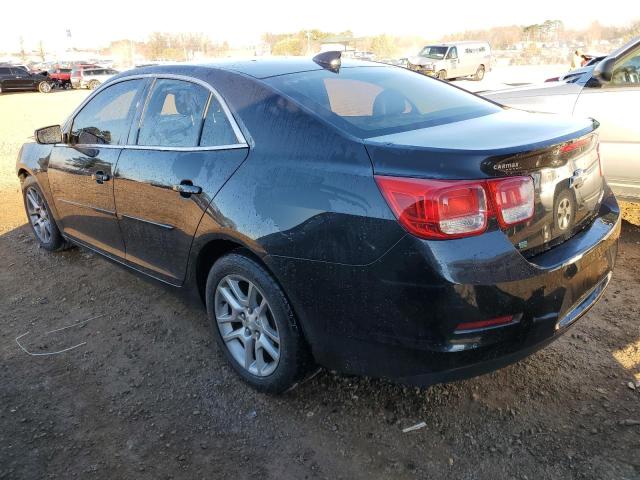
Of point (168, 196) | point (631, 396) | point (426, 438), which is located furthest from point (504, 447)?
point (168, 196)

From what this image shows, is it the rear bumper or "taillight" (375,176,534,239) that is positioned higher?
"taillight" (375,176,534,239)

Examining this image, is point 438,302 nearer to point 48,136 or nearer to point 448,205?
point 448,205

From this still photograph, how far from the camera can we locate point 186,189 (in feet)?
9.25

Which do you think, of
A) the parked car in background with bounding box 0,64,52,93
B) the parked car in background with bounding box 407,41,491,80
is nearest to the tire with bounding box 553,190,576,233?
the parked car in background with bounding box 407,41,491,80

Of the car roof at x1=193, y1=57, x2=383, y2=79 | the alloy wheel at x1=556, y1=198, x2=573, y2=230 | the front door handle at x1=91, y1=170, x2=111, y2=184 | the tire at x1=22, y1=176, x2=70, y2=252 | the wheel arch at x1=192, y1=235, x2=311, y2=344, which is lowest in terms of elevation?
the tire at x1=22, y1=176, x2=70, y2=252

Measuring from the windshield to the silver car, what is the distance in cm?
2478

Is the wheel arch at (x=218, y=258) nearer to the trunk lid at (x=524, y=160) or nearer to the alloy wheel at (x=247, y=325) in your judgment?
the alloy wheel at (x=247, y=325)

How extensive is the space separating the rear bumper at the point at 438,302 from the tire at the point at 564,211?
0.08m

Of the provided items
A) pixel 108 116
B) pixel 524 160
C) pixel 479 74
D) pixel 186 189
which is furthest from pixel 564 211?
pixel 479 74

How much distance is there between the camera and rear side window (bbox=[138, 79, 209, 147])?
2.97m

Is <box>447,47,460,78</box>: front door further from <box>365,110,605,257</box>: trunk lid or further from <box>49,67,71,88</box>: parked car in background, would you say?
<box>365,110,605,257</box>: trunk lid

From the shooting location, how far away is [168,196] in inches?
116

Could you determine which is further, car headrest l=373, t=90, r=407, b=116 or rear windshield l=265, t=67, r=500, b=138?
car headrest l=373, t=90, r=407, b=116

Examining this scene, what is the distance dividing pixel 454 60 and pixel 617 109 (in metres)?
25.2
